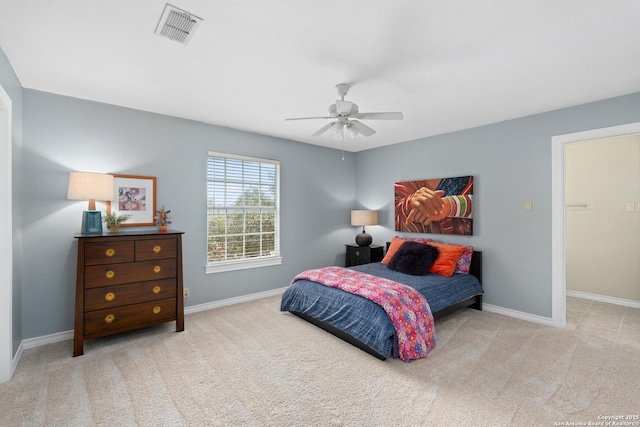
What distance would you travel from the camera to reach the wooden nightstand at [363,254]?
5078 millimetres

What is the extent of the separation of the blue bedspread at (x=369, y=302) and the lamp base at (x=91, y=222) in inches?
85.3

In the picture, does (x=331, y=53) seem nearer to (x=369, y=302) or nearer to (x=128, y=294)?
(x=369, y=302)

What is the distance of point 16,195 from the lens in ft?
8.70

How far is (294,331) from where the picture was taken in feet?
10.8

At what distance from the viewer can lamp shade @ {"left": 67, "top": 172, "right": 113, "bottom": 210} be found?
2830 mm

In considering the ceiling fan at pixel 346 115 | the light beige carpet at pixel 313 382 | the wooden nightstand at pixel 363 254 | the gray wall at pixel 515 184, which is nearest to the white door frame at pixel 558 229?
the gray wall at pixel 515 184

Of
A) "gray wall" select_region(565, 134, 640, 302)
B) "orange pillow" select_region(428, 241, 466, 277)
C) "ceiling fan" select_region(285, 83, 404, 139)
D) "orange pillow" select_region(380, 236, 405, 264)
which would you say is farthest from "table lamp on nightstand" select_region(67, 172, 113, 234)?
"gray wall" select_region(565, 134, 640, 302)

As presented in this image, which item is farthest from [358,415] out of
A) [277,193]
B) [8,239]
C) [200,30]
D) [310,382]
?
[277,193]

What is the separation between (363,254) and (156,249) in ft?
10.5

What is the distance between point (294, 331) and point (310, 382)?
0.99 m

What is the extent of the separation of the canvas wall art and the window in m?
2.07

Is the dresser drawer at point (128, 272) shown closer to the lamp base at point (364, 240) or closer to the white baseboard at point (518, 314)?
the lamp base at point (364, 240)

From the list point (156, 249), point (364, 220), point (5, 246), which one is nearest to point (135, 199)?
point (156, 249)

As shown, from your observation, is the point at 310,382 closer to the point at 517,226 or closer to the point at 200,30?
the point at 200,30
